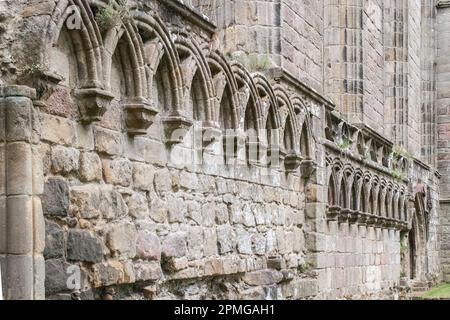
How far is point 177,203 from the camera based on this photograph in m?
7.37

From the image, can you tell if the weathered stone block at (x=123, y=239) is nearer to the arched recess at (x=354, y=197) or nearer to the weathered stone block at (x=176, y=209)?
the weathered stone block at (x=176, y=209)

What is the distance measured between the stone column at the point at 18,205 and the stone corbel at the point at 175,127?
205 centimetres

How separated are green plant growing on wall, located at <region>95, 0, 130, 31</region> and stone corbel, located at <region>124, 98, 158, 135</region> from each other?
0.62 meters

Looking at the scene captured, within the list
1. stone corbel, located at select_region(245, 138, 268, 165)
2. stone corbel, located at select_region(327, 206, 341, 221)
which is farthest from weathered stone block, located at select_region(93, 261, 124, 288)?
stone corbel, located at select_region(327, 206, 341, 221)

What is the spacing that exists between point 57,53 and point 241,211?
11.4ft

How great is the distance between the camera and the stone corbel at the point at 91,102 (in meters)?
5.88

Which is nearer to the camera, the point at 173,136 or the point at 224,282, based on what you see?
the point at 173,136

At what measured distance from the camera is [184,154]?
757 cm

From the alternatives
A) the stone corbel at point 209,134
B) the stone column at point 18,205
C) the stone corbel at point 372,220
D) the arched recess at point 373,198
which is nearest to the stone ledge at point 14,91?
the stone column at point 18,205

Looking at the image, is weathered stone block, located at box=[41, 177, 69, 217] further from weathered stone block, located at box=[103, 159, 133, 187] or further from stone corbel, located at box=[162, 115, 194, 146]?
stone corbel, located at box=[162, 115, 194, 146]

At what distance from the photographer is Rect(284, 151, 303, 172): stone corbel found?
10.2 m

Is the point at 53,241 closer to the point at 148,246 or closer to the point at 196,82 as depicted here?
the point at 148,246

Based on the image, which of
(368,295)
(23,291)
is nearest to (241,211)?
(23,291)

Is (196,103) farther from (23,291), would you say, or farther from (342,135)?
(342,135)
